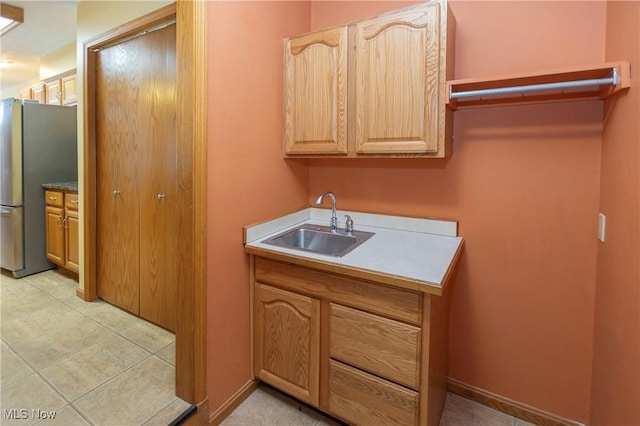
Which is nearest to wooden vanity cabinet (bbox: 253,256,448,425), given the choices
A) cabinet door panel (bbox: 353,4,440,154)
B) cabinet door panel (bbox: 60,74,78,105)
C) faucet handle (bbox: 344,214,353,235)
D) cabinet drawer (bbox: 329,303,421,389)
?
cabinet drawer (bbox: 329,303,421,389)

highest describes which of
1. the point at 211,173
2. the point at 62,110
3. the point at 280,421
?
the point at 62,110

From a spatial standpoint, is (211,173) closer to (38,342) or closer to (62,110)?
(38,342)

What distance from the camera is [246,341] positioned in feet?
5.84

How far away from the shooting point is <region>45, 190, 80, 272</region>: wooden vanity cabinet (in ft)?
9.69

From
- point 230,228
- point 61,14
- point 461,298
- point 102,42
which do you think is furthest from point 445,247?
point 61,14

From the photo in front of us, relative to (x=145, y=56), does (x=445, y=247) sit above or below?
below

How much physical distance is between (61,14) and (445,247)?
12.2 feet

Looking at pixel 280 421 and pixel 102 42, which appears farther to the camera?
pixel 102 42

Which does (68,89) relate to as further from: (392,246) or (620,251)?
(620,251)

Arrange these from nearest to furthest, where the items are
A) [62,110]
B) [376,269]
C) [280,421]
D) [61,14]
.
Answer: [376,269] < [280,421] < [61,14] < [62,110]

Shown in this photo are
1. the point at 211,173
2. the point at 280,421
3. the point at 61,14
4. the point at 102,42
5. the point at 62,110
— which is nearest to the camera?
the point at 211,173

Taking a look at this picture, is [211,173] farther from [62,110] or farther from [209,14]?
[62,110]

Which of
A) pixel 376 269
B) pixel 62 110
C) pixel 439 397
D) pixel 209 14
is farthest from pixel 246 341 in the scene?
pixel 62 110

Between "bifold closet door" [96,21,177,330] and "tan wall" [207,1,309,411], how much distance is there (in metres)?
0.65
